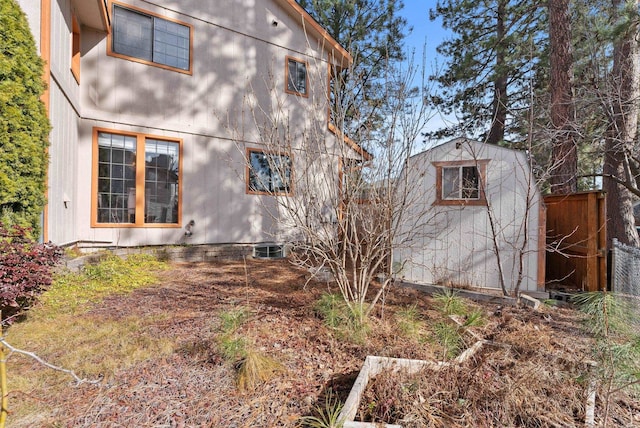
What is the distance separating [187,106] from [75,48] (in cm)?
232

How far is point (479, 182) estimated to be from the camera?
5.46 m

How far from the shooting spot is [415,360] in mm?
2762

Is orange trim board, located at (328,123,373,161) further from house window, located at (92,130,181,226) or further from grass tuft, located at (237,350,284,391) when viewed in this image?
house window, located at (92,130,181,226)

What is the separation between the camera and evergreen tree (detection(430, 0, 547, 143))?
10688 mm

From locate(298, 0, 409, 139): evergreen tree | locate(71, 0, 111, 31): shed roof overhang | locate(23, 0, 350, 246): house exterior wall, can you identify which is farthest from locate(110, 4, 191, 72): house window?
locate(298, 0, 409, 139): evergreen tree

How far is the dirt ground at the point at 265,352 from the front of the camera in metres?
2.25

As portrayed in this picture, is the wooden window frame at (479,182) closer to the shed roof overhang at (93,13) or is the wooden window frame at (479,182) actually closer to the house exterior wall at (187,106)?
the house exterior wall at (187,106)

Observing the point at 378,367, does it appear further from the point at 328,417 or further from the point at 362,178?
the point at 362,178

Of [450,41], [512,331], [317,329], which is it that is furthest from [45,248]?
[450,41]

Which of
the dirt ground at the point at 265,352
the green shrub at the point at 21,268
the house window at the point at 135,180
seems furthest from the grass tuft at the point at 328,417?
the house window at the point at 135,180

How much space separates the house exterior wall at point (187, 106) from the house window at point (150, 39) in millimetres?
148

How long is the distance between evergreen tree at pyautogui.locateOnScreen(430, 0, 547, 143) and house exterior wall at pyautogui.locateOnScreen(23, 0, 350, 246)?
604 centimetres

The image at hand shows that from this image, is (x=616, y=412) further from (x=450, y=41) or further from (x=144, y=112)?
(x=450, y=41)

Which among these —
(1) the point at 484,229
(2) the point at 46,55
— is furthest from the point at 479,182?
(2) the point at 46,55
